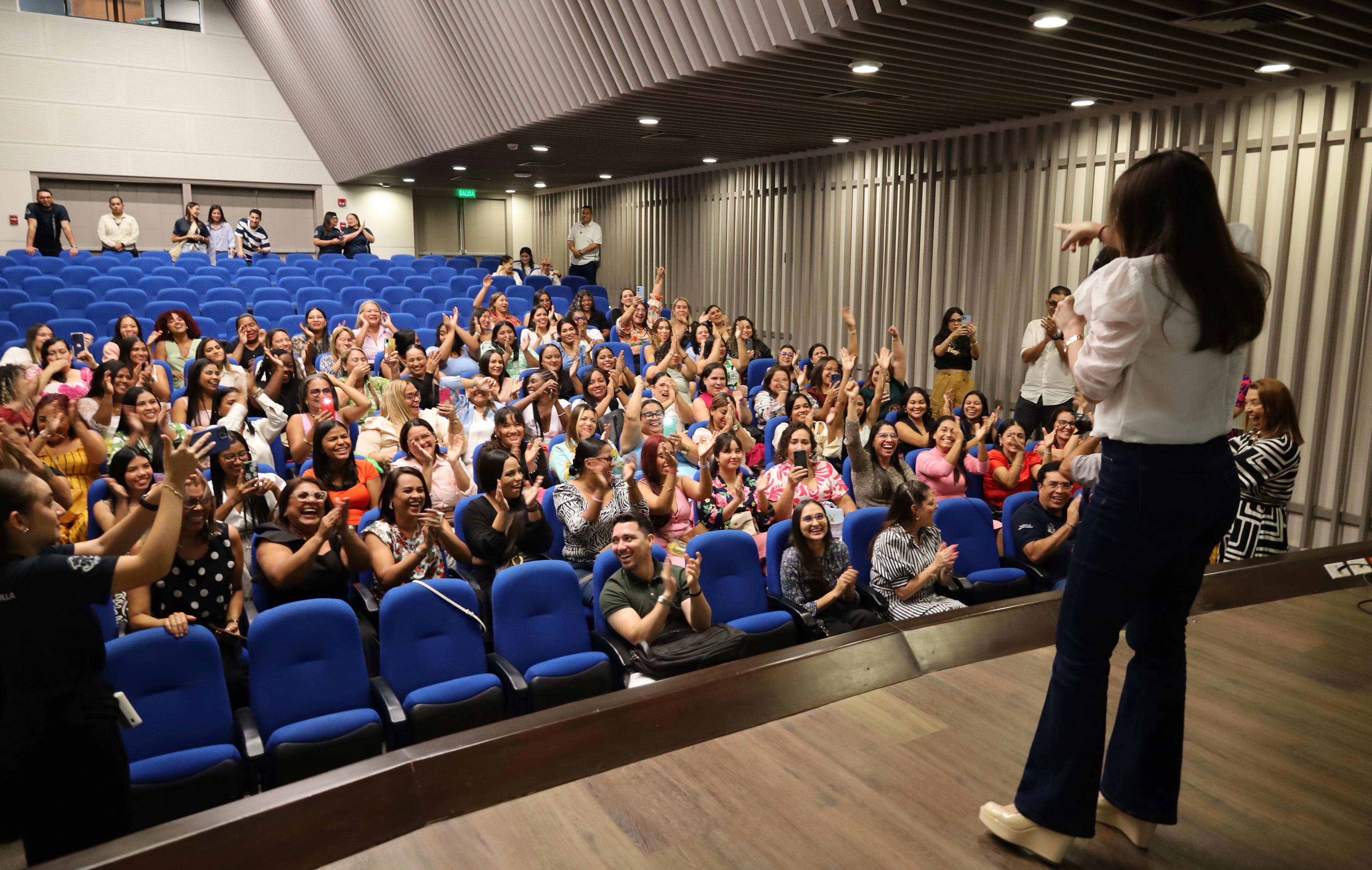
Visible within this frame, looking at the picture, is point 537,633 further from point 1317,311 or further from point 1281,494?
point 1317,311

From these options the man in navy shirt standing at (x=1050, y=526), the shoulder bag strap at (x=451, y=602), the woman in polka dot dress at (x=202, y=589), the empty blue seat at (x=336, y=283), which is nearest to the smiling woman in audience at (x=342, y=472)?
the woman in polka dot dress at (x=202, y=589)

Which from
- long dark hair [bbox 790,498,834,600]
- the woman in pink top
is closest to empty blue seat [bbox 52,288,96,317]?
long dark hair [bbox 790,498,834,600]

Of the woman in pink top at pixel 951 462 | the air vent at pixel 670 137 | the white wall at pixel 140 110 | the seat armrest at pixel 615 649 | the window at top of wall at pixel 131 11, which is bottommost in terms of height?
the seat armrest at pixel 615 649

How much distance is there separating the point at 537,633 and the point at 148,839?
5.22 ft

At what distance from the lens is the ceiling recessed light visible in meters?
4.01

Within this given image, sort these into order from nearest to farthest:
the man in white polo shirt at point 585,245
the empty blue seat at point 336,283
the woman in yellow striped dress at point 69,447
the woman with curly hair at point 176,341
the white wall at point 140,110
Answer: the woman in yellow striped dress at point 69,447 → the woman with curly hair at point 176,341 → the empty blue seat at point 336,283 → the white wall at point 140,110 → the man in white polo shirt at point 585,245

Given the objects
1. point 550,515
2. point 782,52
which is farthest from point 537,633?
point 782,52

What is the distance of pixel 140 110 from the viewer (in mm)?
12023

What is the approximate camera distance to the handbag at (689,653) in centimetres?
307

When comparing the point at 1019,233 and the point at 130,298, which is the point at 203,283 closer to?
the point at 130,298

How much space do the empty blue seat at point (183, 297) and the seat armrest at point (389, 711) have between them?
599cm

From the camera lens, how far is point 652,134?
8.01 metres

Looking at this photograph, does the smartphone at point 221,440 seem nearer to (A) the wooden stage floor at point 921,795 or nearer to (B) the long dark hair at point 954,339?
(A) the wooden stage floor at point 921,795

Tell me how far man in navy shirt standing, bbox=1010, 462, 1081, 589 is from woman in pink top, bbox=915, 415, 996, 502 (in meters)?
0.60
